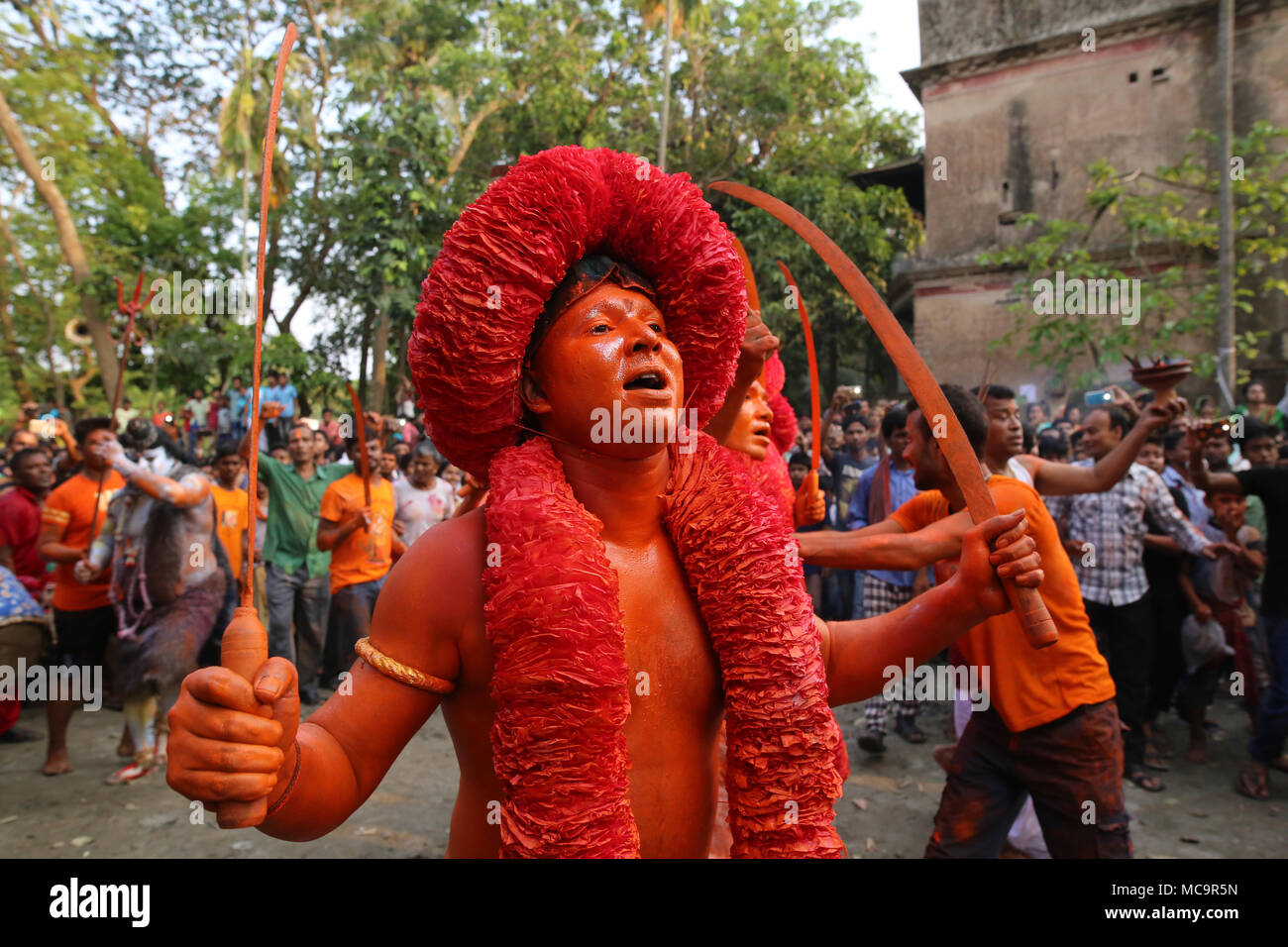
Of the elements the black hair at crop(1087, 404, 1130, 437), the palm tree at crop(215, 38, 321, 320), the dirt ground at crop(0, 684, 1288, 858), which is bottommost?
the dirt ground at crop(0, 684, 1288, 858)

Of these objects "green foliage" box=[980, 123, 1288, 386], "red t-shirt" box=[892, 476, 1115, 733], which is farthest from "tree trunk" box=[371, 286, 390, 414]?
"red t-shirt" box=[892, 476, 1115, 733]

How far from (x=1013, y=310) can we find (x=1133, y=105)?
6.08 metres

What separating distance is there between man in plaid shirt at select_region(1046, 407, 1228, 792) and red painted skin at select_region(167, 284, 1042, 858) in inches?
157

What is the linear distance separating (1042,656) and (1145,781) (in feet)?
9.66

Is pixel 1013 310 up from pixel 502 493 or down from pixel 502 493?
up

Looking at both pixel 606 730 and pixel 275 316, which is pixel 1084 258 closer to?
pixel 606 730

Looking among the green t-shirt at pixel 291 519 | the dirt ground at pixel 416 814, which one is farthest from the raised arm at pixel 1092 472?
the green t-shirt at pixel 291 519

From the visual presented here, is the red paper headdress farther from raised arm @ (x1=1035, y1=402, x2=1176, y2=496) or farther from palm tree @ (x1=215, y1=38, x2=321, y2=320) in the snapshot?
palm tree @ (x1=215, y1=38, x2=321, y2=320)

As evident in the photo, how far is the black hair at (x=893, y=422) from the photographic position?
19.3ft

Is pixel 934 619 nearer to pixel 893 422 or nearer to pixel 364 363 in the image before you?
pixel 893 422

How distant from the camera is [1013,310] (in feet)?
46.3

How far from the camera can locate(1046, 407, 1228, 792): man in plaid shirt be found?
5344 millimetres

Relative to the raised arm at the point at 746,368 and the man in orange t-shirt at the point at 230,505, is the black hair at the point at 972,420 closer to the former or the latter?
the raised arm at the point at 746,368
